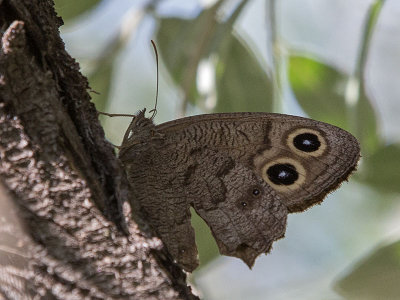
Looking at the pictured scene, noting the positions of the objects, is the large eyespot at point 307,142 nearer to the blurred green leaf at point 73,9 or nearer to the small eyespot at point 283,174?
the small eyespot at point 283,174

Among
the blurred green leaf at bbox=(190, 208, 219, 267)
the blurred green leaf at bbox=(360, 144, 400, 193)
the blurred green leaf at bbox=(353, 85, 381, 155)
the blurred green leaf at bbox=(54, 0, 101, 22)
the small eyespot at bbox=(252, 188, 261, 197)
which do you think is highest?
the blurred green leaf at bbox=(54, 0, 101, 22)

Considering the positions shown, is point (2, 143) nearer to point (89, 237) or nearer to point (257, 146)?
point (89, 237)

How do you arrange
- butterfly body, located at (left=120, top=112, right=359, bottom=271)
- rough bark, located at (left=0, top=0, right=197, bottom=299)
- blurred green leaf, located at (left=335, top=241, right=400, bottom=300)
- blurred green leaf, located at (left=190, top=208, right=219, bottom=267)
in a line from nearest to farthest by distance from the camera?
rough bark, located at (left=0, top=0, right=197, bottom=299) → butterfly body, located at (left=120, top=112, right=359, bottom=271) → blurred green leaf, located at (left=335, top=241, right=400, bottom=300) → blurred green leaf, located at (left=190, top=208, right=219, bottom=267)

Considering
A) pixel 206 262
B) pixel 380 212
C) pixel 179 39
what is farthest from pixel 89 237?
pixel 380 212

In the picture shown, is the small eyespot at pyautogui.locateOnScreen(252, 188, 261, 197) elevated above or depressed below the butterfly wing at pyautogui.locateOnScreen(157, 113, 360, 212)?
below

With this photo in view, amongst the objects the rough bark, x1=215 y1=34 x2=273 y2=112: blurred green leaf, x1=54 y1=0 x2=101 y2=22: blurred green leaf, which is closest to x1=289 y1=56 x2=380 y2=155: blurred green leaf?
x1=215 y1=34 x2=273 y2=112: blurred green leaf

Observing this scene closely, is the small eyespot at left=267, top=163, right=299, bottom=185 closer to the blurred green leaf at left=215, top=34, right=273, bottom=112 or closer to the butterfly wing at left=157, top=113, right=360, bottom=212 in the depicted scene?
the butterfly wing at left=157, top=113, right=360, bottom=212

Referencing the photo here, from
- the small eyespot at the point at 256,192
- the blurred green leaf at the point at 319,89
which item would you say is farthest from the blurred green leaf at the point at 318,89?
the small eyespot at the point at 256,192
